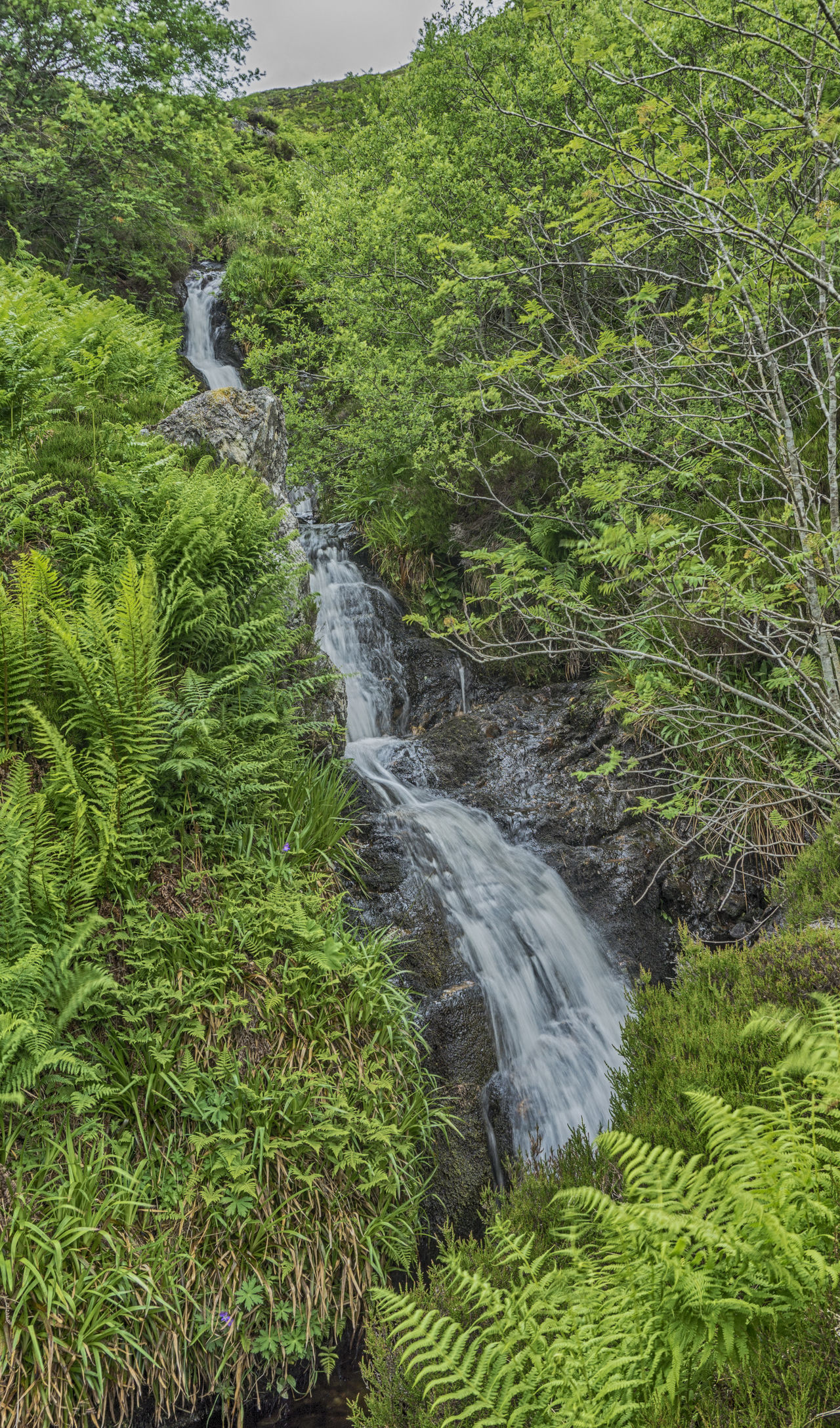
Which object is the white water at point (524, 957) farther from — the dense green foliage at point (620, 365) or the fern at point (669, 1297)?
the fern at point (669, 1297)

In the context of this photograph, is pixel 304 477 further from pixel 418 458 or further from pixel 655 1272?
pixel 655 1272

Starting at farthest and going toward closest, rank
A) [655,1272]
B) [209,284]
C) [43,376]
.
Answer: [209,284] → [43,376] → [655,1272]

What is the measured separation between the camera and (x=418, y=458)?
8211mm

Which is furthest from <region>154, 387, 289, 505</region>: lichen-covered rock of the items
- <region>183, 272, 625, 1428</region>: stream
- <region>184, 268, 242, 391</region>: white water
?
Result: <region>184, 268, 242, 391</region>: white water

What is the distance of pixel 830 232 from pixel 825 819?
3.63 meters

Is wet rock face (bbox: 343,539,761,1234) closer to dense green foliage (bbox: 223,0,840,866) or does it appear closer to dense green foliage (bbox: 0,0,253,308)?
dense green foliage (bbox: 223,0,840,866)

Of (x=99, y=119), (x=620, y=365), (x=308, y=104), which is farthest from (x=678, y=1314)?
(x=308, y=104)

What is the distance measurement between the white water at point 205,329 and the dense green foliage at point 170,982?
324 inches

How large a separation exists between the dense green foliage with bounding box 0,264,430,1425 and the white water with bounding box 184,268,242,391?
822 cm

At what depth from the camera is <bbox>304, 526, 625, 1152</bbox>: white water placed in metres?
4.48

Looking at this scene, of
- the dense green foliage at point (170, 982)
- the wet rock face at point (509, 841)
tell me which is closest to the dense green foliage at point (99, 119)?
the dense green foliage at point (170, 982)

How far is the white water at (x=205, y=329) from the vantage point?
41.2 ft

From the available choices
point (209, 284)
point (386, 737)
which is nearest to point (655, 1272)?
point (386, 737)

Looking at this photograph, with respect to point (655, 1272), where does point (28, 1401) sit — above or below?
below
